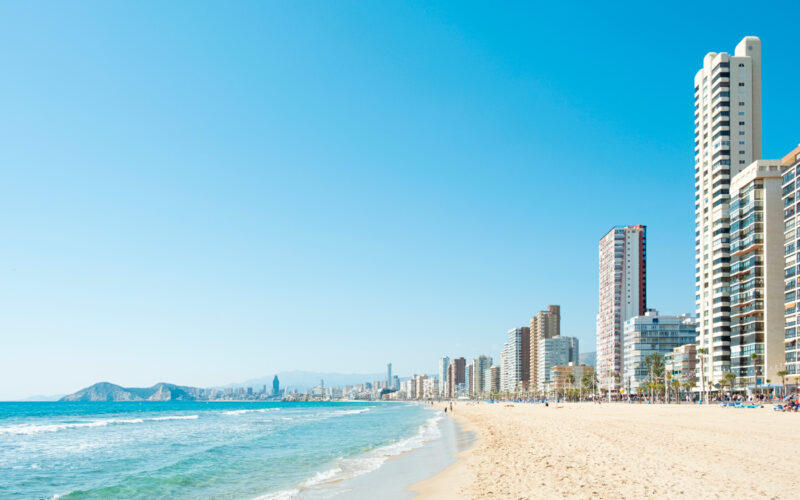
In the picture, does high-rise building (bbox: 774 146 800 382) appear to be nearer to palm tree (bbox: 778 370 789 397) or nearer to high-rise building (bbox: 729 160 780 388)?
palm tree (bbox: 778 370 789 397)

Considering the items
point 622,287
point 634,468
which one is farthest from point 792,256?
point 622,287

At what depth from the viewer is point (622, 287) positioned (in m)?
156

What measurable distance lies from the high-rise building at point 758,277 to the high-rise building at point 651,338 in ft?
154

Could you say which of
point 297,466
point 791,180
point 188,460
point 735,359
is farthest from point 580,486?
point 735,359

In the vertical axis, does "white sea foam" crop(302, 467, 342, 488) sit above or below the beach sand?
below

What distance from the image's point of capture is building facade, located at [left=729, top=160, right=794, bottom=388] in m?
80.8

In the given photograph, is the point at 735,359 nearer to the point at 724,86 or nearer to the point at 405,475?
the point at 724,86

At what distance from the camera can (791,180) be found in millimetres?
75562

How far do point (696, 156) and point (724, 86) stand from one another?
12.4 meters

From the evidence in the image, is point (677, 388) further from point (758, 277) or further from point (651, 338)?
point (651, 338)

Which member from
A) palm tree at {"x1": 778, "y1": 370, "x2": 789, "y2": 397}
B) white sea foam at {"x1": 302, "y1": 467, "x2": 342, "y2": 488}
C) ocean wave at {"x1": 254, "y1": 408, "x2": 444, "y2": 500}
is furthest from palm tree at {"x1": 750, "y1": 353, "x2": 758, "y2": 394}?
white sea foam at {"x1": 302, "y1": 467, "x2": 342, "y2": 488}

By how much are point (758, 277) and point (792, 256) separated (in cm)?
949

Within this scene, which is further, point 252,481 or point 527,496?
point 252,481

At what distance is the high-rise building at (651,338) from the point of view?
13525cm
